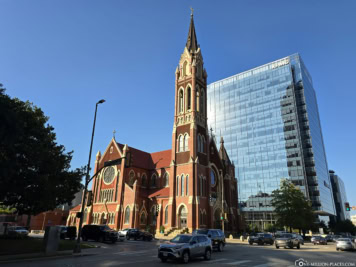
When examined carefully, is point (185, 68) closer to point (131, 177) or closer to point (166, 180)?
point (166, 180)

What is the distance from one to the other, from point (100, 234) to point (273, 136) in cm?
7390

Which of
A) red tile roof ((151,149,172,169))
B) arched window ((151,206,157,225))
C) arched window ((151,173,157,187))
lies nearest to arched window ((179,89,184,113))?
red tile roof ((151,149,172,169))

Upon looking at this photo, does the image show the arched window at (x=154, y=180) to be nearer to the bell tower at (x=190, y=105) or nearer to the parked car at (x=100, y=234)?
the bell tower at (x=190, y=105)

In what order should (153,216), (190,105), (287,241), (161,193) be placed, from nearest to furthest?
(287,241)
(153,216)
(161,193)
(190,105)

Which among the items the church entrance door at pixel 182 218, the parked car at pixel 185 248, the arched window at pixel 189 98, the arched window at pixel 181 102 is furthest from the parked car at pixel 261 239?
the arched window at pixel 181 102

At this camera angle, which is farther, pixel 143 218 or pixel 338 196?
pixel 338 196

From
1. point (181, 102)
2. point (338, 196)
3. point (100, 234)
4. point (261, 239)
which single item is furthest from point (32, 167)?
point (338, 196)

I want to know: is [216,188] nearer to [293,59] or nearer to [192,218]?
[192,218]

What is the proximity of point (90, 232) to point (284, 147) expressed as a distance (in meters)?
73.2

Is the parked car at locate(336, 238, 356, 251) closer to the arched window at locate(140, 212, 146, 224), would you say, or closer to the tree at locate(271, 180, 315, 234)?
the tree at locate(271, 180, 315, 234)

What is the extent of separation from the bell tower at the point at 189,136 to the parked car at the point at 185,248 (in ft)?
81.3

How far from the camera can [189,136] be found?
46.6 meters

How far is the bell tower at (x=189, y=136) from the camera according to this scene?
4191cm

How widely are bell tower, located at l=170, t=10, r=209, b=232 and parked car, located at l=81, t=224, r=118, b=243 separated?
14600mm
